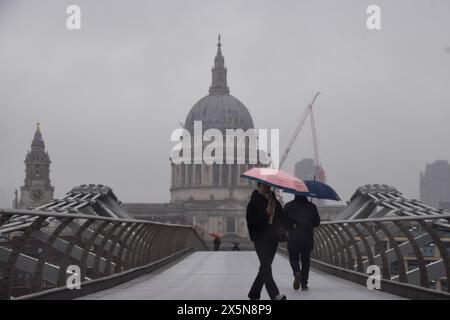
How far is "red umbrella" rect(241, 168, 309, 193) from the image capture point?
12.7 meters

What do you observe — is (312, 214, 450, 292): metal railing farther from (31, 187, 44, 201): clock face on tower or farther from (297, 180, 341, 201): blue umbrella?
(31, 187, 44, 201): clock face on tower

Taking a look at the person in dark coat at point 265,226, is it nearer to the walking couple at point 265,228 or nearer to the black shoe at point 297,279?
the walking couple at point 265,228

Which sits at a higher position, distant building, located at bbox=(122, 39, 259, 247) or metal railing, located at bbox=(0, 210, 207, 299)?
metal railing, located at bbox=(0, 210, 207, 299)

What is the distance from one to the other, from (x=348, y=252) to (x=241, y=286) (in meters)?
3.29

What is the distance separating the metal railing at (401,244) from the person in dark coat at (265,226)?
1.75 metres

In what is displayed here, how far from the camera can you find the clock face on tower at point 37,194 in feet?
575

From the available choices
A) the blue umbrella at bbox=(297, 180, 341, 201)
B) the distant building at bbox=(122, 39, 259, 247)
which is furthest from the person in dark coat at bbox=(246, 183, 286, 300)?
the distant building at bbox=(122, 39, 259, 247)

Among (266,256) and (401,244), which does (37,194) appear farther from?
(266,256)

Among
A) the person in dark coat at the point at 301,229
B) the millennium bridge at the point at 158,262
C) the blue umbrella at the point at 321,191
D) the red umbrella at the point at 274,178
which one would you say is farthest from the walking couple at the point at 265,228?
the blue umbrella at the point at 321,191

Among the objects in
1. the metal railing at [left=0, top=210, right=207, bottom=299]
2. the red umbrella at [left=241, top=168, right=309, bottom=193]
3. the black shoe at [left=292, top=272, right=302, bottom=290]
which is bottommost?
the black shoe at [left=292, top=272, right=302, bottom=290]

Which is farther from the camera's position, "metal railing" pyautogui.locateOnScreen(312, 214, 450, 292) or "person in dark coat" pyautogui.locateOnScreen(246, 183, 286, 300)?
"person in dark coat" pyautogui.locateOnScreen(246, 183, 286, 300)

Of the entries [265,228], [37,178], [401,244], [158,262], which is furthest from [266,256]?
[37,178]
